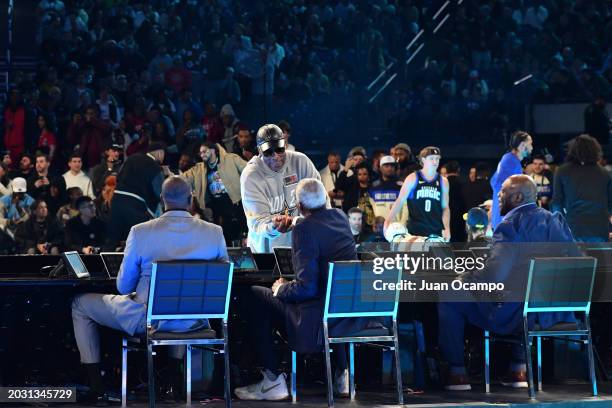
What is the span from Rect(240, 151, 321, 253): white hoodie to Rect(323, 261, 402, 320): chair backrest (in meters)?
1.55

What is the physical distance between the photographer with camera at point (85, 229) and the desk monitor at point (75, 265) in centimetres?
507

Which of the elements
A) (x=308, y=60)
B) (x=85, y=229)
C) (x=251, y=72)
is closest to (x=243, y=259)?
(x=85, y=229)

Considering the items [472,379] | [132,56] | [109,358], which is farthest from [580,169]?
[132,56]

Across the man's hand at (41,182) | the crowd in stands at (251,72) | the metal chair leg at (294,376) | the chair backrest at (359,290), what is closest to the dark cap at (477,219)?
the chair backrest at (359,290)

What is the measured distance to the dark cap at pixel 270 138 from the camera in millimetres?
8445

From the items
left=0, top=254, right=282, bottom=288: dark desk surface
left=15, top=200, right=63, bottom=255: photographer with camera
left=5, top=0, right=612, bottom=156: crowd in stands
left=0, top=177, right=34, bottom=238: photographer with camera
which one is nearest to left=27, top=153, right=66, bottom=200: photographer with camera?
left=0, top=177, right=34, bottom=238: photographer with camera

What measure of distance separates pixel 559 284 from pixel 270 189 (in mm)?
2161

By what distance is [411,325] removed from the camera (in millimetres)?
8016

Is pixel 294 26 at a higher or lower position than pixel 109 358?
higher

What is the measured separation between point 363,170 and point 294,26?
594cm

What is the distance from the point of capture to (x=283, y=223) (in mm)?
8234

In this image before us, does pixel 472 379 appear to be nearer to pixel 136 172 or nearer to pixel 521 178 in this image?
pixel 521 178

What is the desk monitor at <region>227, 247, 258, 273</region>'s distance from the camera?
7.88m

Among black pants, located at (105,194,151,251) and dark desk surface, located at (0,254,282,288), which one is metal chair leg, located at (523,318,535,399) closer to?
dark desk surface, located at (0,254,282,288)
